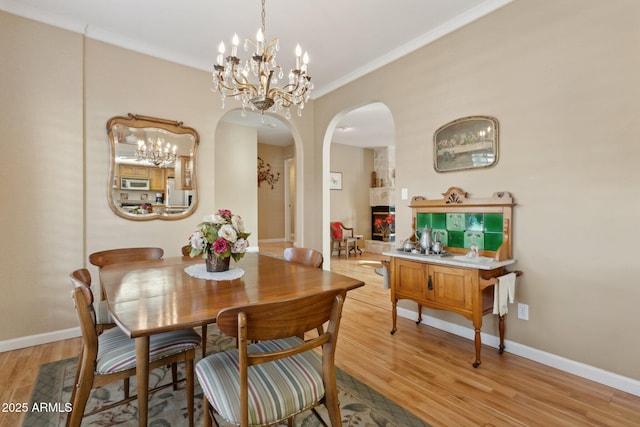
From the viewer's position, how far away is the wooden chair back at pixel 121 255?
221 centimetres

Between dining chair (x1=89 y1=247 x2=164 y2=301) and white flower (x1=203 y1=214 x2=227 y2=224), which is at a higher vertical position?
white flower (x1=203 y1=214 x2=227 y2=224)

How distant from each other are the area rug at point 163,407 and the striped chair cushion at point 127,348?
1.48 ft

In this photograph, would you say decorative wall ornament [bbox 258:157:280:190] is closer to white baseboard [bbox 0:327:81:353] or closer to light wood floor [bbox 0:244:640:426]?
white baseboard [bbox 0:327:81:353]

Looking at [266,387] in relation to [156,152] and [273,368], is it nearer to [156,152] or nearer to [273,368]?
[273,368]

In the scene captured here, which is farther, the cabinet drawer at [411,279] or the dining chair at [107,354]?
the cabinet drawer at [411,279]

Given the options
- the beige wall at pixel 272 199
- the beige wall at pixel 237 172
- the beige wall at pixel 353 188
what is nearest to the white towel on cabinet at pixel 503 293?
the beige wall at pixel 237 172

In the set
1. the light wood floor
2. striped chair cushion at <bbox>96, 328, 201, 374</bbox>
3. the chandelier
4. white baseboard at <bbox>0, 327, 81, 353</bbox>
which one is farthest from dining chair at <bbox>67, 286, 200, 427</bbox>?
white baseboard at <bbox>0, 327, 81, 353</bbox>

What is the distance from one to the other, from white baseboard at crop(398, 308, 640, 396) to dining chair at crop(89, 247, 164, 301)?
8.84 feet

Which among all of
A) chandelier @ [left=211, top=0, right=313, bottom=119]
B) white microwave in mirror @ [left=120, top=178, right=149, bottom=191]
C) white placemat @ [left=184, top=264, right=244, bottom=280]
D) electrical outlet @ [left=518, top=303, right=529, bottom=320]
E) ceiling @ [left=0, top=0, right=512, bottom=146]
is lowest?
electrical outlet @ [left=518, top=303, right=529, bottom=320]

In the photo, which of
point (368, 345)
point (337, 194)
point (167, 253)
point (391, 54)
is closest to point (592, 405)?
point (368, 345)

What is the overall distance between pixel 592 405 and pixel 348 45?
11.3 ft

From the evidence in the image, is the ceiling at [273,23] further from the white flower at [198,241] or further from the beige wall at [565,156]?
the white flower at [198,241]

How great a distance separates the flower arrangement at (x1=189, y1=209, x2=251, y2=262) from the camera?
1779mm

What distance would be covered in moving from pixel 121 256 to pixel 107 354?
1150 mm
